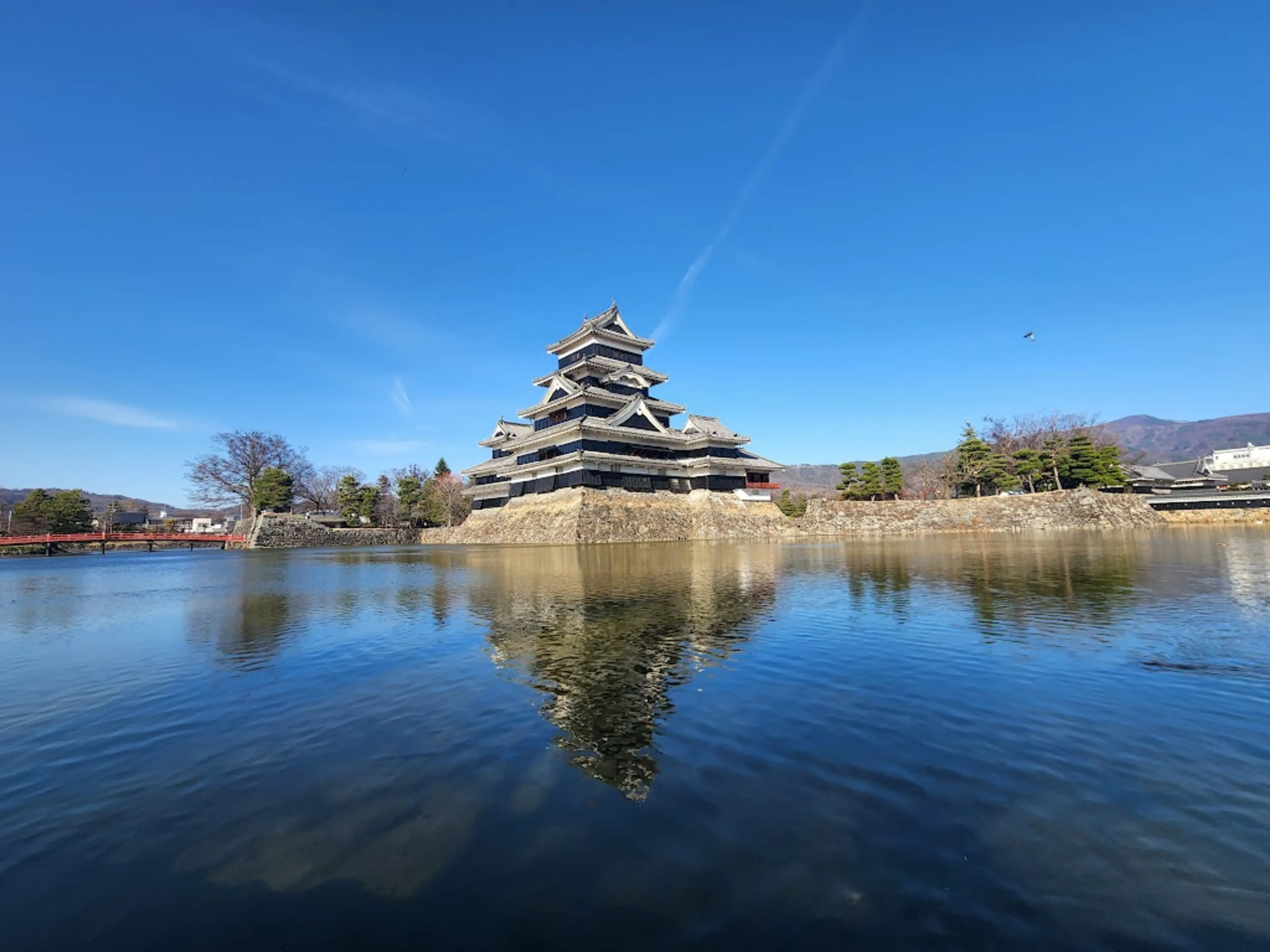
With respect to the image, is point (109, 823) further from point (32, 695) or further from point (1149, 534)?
point (1149, 534)

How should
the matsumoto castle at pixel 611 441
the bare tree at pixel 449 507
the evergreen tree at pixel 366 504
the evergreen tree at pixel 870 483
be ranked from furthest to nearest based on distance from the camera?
the evergreen tree at pixel 366 504, the bare tree at pixel 449 507, the evergreen tree at pixel 870 483, the matsumoto castle at pixel 611 441

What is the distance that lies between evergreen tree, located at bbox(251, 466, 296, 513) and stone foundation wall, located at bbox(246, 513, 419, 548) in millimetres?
1829

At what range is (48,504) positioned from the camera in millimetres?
63031

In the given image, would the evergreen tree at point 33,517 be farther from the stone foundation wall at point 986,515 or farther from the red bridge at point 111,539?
the stone foundation wall at point 986,515

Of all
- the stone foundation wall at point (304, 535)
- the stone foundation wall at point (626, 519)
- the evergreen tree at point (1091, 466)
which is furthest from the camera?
the stone foundation wall at point (304, 535)

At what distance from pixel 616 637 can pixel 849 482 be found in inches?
2082

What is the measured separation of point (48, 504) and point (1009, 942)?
90.9 m

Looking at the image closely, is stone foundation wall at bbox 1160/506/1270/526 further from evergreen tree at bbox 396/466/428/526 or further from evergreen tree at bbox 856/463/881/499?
evergreen tree at bbox 396/466/428/526

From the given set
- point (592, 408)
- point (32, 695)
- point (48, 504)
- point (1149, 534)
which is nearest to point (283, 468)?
point (48, 504)

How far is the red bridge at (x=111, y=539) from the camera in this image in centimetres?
4950

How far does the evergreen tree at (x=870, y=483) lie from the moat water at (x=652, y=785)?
45.2m

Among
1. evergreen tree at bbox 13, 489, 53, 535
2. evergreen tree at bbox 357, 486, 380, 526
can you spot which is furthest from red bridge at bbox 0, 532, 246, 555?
evergreen tree at bbox 357, 486, 380, 526

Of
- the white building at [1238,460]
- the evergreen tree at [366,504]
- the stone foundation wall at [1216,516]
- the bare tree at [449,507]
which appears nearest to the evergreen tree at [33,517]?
the evergreen tree at [366,504]

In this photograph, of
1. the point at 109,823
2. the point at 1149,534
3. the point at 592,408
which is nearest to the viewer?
the point at 109,823
